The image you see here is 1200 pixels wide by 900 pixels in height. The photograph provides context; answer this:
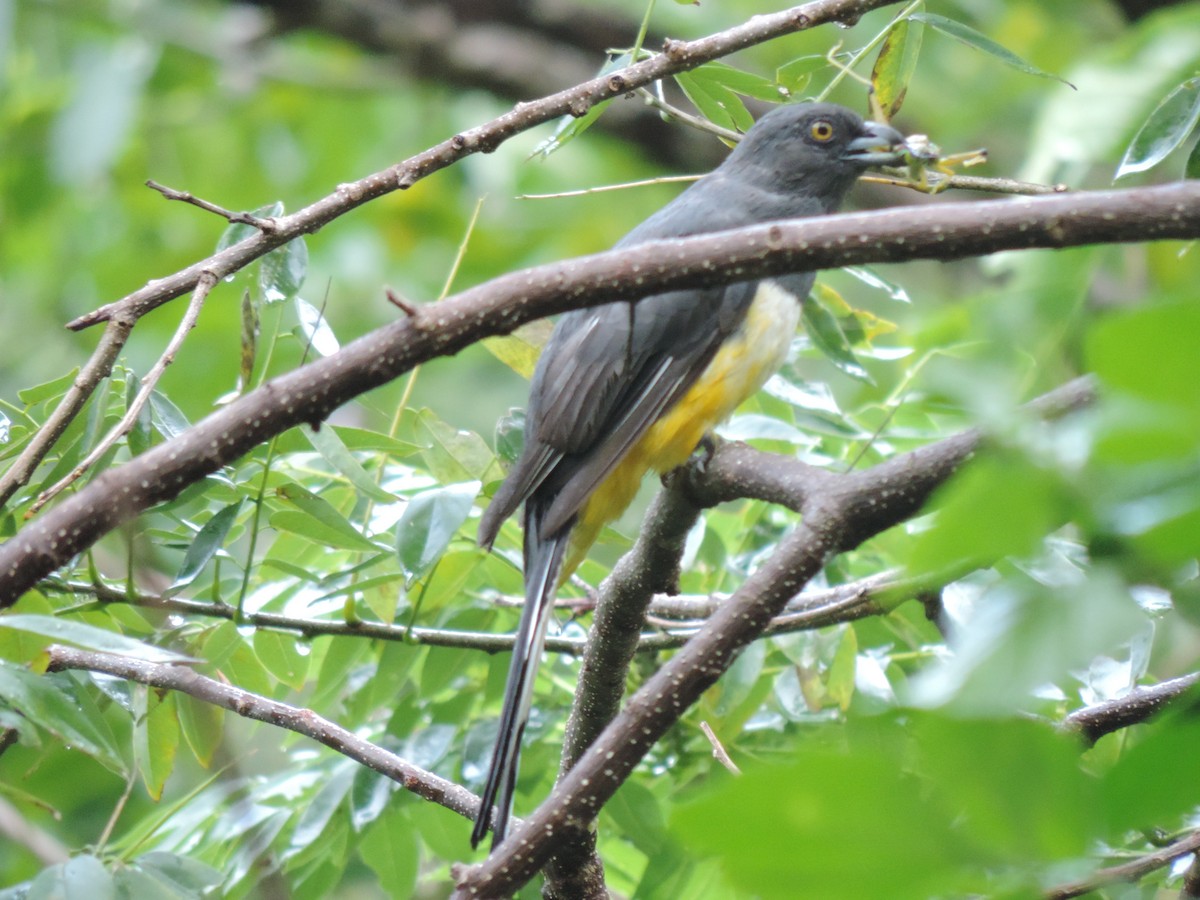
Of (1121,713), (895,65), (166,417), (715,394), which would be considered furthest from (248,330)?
(1121,713)

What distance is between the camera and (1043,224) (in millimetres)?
1742

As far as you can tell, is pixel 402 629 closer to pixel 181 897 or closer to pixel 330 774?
pixel 330 774

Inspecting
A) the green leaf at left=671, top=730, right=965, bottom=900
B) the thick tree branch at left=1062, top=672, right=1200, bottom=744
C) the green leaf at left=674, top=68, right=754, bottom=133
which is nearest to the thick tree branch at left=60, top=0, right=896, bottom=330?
the green leaf at left=674, top=68, right=754, bottom=133

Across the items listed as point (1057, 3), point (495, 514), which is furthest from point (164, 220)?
point (495, 514)

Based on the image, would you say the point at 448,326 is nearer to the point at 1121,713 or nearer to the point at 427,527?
the point at 427,527

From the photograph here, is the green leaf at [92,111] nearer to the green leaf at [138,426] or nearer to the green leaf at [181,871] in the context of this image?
the green leaf at [138,426]

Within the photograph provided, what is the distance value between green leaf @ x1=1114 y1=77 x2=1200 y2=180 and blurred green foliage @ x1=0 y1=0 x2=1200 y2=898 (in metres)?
0.02

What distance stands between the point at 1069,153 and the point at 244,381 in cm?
331

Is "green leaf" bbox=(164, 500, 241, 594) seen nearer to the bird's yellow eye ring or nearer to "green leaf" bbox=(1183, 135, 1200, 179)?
"green leaf" bbox=(1183, 135, 1200, 179)

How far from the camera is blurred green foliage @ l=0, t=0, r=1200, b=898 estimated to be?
942mm

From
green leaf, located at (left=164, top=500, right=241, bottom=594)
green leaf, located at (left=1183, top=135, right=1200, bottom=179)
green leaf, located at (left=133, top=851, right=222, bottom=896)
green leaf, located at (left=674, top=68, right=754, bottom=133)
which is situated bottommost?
green leaf, located at (left=133, top=851, right=222, bottom=896)

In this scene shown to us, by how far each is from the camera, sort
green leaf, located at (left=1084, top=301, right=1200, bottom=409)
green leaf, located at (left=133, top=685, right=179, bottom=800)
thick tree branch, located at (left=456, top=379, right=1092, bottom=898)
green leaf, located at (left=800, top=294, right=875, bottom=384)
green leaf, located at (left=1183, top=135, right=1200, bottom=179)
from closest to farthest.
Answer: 1. green leaf, located at (left=1084, top=301, right=1200, bottom=409)
2. thick tree branch, located at (left=456, top=379, right=1092, bottom=898)
3. green leaf, located at (left=1183, top=135, right=1200, bottom=179)
4. green leaf, located at (left=133, top=685, right=179, bottom=800)
5. green leaf, located at (left=800, top=294, right=875, bottom=384)

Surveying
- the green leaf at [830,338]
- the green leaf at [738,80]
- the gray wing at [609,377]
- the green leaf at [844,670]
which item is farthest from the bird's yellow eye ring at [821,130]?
the green leaf at [844,670]

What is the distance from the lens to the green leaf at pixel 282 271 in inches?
109
